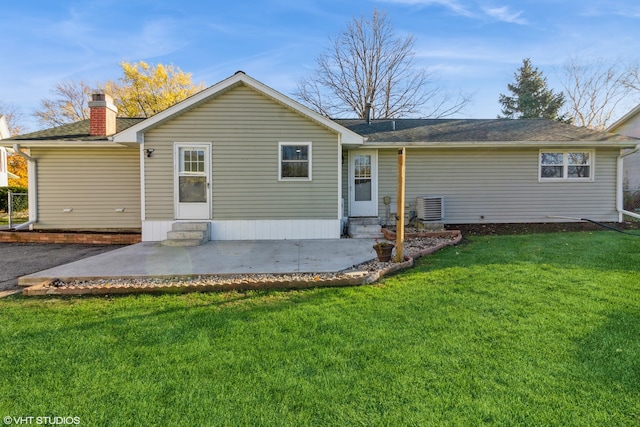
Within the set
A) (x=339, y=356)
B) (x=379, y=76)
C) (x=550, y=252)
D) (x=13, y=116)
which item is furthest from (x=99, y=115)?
(x=13, y=116)

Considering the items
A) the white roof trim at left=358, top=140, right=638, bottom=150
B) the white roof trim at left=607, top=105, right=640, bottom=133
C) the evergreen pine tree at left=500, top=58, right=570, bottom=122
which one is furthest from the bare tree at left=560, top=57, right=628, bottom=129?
the white roof trim at left=358, top=140, right=638, bottom=150

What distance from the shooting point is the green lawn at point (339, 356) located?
6.68 feet

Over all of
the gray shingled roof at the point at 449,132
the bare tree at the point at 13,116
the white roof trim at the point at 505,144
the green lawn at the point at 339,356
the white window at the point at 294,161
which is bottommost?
the green lawn at the point at 339,356

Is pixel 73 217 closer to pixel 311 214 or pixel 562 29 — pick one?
pixel 311 214

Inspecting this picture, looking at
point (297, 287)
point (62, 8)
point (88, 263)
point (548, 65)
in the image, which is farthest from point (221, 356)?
point (548, 65)

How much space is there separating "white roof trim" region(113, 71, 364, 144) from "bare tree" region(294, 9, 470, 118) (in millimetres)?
14717

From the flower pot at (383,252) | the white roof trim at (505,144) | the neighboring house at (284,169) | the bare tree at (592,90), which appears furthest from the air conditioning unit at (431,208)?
the bare tree at (592,90)

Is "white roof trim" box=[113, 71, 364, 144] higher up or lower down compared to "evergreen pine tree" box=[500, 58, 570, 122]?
lower down

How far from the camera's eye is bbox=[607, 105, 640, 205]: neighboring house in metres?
15.7

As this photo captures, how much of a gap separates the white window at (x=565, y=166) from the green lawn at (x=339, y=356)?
690 cm

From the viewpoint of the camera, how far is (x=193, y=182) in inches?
331

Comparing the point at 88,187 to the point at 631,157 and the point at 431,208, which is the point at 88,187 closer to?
the point at 431,208

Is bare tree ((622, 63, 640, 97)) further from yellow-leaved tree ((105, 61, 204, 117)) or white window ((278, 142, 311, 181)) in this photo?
yellow-leaved tree ((105, 61, 204, 117))

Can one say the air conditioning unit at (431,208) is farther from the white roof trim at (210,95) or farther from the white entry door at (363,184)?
the white roof trim at (210,95)
